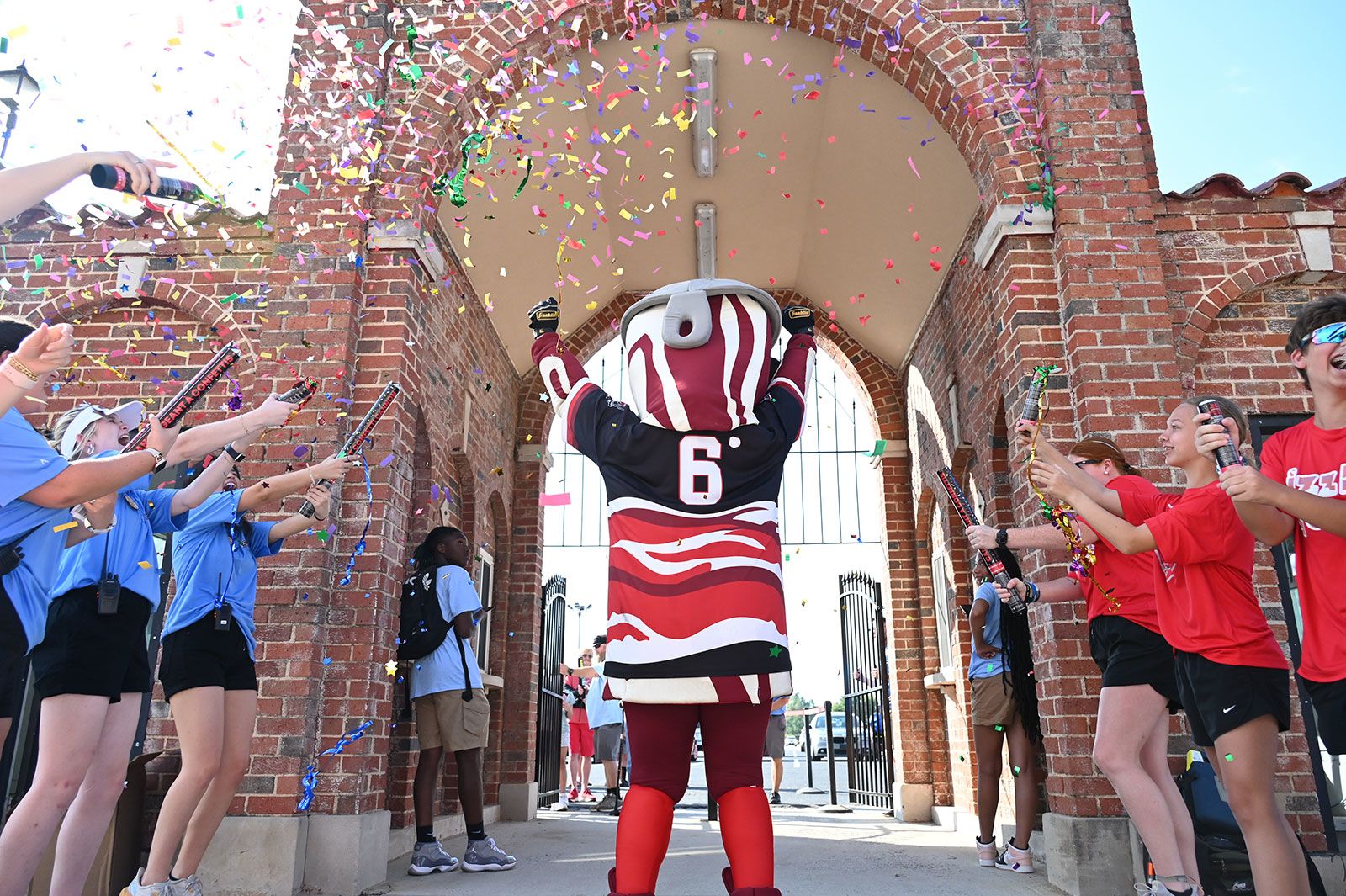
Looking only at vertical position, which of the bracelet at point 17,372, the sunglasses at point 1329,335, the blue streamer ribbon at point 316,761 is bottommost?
the blue streamer ribbon at point 316,761

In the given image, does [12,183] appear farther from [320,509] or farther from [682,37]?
[682,37]

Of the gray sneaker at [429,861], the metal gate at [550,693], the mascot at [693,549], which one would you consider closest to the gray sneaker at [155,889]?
the gray sneaker at [429,861]

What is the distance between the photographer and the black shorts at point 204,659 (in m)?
3.34

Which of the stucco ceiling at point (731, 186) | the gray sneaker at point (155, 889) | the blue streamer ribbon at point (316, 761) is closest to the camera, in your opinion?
the gray sneaker at point (155, 889)

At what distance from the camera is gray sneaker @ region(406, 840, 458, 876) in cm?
473

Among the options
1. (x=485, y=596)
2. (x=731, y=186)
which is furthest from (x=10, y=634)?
(x=731, y=186)

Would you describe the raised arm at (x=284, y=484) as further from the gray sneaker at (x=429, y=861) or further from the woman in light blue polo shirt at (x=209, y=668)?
the gray sneaker at (x=429, y=861)

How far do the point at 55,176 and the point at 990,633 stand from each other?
4.99 meters

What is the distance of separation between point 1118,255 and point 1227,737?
2999 millimetres

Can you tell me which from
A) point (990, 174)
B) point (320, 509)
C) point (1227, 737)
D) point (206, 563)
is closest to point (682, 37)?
point (990, 174)

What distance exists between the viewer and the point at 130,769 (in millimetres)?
3867

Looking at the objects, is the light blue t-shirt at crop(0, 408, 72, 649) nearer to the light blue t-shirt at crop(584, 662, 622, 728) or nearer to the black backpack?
the black backpack

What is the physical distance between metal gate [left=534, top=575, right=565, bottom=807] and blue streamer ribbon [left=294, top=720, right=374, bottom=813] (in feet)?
13.6

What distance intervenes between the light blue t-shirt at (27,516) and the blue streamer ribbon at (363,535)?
209cm
